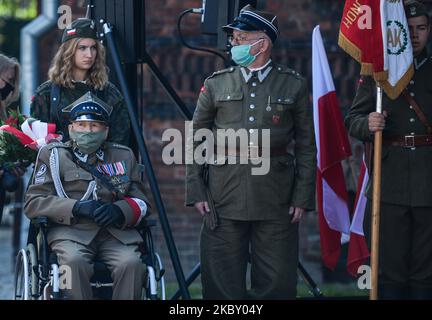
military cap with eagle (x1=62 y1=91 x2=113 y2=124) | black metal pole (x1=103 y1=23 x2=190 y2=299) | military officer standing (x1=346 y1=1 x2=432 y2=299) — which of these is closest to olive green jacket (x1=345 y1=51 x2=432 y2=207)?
military officer standing (x1=346 y1=1 x2=432 y2=299)

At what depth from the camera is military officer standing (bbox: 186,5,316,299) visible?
735cm

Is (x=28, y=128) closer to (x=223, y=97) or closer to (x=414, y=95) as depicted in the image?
(x=223, y=97)

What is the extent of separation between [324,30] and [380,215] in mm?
3403

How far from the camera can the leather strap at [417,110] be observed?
7.41 meters

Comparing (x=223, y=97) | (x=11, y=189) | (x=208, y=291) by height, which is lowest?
(x=208, y=291)

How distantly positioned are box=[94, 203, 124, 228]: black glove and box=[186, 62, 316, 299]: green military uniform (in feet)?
1.60

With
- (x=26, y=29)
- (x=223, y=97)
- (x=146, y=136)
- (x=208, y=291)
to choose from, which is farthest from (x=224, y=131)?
(x=26, y=29)

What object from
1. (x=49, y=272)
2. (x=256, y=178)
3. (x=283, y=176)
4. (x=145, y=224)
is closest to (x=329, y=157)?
(x=283, y=176)

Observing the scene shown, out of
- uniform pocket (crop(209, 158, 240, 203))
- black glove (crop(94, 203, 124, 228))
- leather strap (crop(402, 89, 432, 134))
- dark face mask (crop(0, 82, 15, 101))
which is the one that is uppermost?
dark face mask (crop(0, 82, 15, 101))

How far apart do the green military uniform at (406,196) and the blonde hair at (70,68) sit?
1608mm

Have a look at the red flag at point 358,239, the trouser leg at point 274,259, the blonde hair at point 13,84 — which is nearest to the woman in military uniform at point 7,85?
the blonde hair at point 13,84

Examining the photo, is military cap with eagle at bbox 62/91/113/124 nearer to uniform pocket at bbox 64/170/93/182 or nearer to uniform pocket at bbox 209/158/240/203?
uniform pocket at bbox 64/170/93/182

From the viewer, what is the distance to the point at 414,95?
7500 mm

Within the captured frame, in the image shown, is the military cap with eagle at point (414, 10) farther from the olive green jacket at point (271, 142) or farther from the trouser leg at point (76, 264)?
the trouser leg at point (76, 264)
